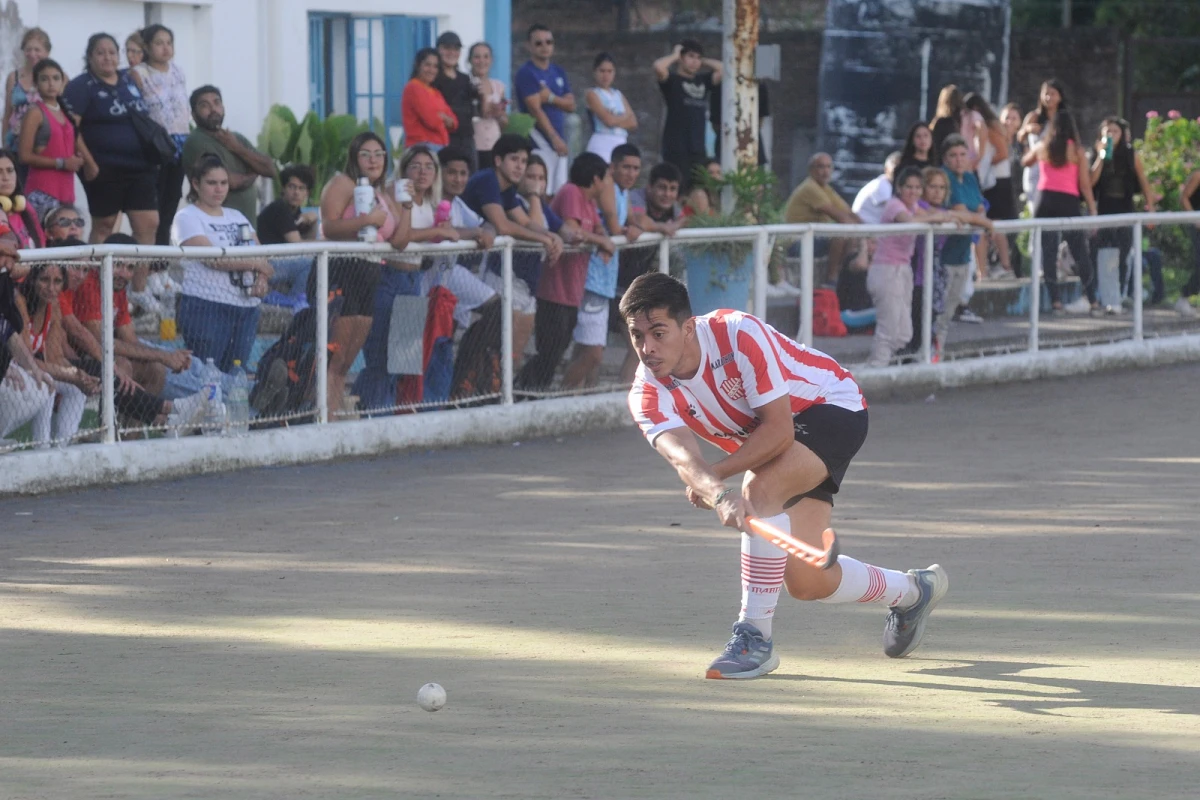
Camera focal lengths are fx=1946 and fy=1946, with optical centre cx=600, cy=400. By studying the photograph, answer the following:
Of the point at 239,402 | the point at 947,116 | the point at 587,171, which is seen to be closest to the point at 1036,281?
the point at 947,116

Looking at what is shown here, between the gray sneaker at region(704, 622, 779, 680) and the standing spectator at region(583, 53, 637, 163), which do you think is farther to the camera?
the standing spectator at region(583, 53, 637, 163)

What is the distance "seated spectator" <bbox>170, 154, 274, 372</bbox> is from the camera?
10766 mm

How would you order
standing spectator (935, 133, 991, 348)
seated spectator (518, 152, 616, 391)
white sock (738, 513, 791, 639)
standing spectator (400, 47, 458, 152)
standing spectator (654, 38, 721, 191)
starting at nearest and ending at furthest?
white sock (738, 513, 791, 639), seated spectator (518, 152, 616, 391), standing spectator (400, 47, 458, 152), standing spectator (935, 133, 991, 348), standing spectator (654, 38, 721, 191)

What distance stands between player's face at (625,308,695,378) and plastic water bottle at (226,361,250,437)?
16.7ft

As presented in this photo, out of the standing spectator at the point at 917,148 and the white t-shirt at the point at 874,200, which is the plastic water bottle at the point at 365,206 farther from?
the standing spectator at the point at 917,148

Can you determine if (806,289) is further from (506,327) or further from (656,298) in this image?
(656,298)

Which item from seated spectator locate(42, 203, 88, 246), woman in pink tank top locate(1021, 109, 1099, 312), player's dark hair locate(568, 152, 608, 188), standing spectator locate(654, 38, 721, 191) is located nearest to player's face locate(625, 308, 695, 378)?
seated spectator locate(42, 203, 88, 246)

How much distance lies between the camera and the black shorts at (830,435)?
680 centimetres

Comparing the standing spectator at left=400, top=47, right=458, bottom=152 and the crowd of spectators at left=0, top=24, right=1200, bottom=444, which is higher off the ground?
the standing spectator at left=400, top=47, right=458, bottom=152

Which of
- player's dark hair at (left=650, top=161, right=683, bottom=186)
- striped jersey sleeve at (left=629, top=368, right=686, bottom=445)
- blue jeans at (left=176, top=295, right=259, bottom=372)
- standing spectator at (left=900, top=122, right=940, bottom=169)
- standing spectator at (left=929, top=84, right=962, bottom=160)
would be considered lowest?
blue jeans at (left=176, top=295, right=259, bottom=372)

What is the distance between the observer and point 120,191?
1294 centimetres

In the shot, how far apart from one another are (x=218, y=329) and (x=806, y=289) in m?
4.80

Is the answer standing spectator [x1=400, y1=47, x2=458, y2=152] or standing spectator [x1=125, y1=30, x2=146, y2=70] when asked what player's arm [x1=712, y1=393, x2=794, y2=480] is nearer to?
standing spectator [x1=125, y1=30, x2=146, y2=70]

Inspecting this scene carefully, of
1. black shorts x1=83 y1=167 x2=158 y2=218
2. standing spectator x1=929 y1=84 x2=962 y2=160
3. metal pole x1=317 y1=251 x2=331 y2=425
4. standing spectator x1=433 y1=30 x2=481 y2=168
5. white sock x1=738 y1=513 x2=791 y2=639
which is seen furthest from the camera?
standing spectator x1=929 y1=84 x2=962 y2=160
